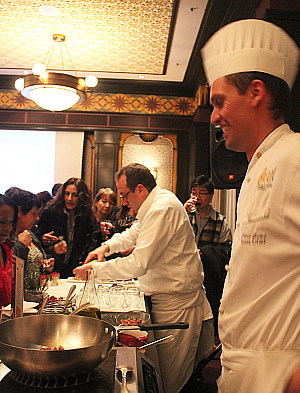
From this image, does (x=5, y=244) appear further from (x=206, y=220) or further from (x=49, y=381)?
(x=206, y=220)

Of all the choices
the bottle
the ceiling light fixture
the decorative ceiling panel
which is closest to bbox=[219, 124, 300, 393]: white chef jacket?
the bottle

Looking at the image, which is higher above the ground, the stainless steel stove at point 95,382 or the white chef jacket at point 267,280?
the white chef jacket at point 267,280

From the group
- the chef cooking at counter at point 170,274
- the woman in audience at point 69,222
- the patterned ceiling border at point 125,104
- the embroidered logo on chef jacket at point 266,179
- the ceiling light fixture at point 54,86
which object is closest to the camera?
the embroidered logo on chef jacket at point 266,179

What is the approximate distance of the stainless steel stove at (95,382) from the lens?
921 millimetres

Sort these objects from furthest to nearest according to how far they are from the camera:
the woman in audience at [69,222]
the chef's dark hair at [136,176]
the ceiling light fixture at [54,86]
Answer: the ceiling light fixture at [54,86]
the woman in audience at [69,222]
the chef's dark hair at [136,176]

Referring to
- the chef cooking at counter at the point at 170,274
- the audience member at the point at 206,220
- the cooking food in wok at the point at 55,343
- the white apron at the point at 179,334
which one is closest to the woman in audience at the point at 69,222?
the audience member at the point at 206,220

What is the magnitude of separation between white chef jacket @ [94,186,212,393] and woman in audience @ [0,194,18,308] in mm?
621

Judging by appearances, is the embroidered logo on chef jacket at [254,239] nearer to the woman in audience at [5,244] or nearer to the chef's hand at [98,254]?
the woman in audience at [5,244]

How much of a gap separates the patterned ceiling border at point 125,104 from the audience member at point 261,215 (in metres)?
5.39

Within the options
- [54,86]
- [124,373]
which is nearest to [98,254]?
[124,373]

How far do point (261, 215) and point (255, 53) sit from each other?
19.8 inches

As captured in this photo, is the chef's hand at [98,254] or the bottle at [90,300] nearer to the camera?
the bottle at [90,300]

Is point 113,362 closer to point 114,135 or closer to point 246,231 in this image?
point 246,231

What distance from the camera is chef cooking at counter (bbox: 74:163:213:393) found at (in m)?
2.29
